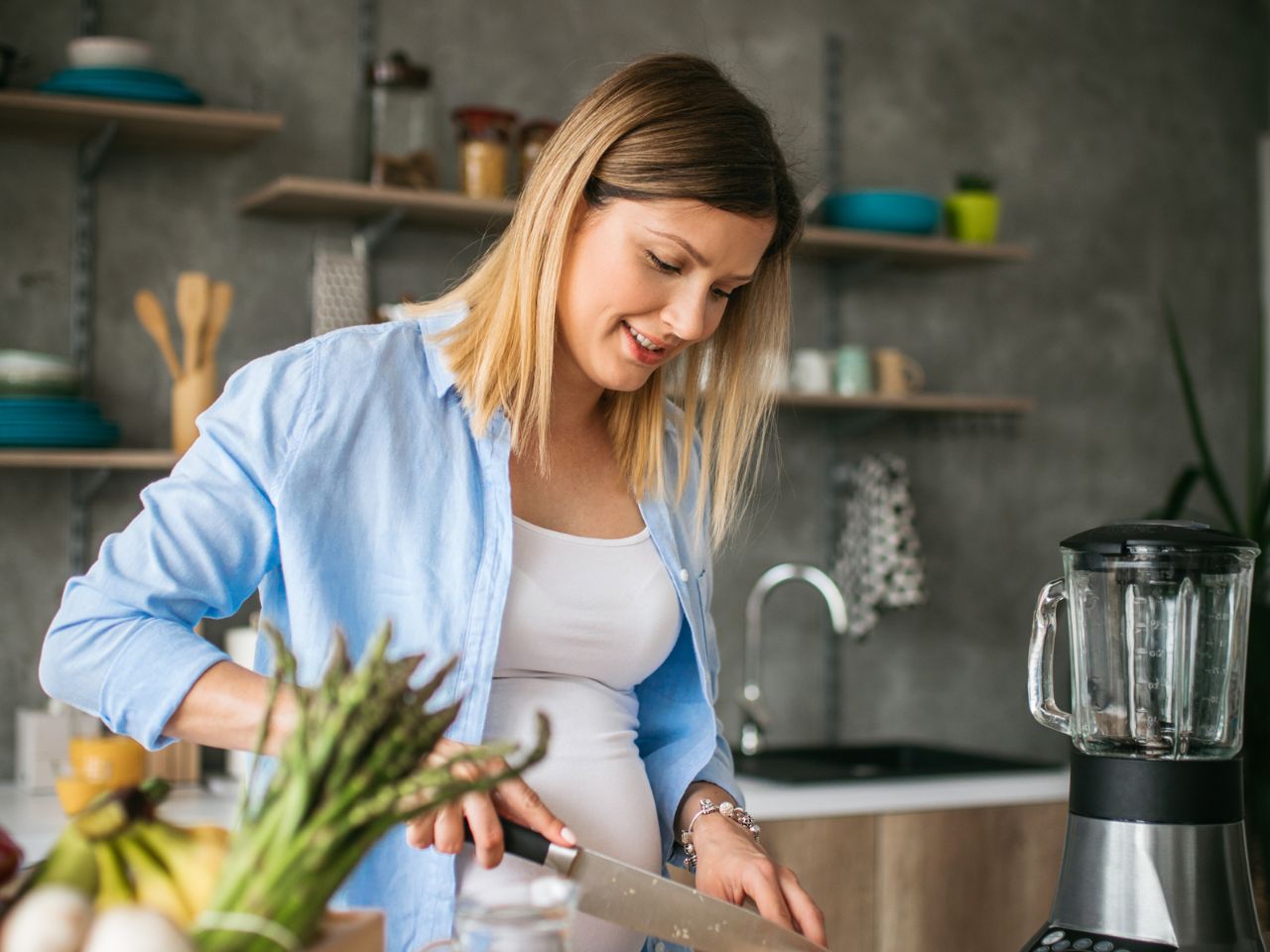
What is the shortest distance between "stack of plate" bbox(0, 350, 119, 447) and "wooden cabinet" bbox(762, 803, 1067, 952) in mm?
1434

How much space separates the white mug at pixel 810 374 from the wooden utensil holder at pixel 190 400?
1.29 meters

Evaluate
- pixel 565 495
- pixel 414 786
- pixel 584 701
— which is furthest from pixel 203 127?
pixel 414 786

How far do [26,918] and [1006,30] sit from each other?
3.70m

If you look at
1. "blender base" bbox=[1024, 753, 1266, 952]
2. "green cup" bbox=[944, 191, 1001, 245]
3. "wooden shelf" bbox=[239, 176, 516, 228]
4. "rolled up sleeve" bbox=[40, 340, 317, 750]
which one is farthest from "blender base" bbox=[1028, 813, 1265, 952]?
"green cup" bbox=[944, 191, 1001, 245]

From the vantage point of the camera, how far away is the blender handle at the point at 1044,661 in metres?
1.32

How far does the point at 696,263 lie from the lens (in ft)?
4.46

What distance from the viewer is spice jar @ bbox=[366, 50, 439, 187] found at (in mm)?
2910

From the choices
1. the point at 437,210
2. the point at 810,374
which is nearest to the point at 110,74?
the point at 437,210

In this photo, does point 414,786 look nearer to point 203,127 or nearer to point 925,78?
point 203,127

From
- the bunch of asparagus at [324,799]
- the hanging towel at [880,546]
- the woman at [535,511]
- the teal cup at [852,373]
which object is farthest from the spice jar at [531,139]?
the bunch of asparagus at [324,799]

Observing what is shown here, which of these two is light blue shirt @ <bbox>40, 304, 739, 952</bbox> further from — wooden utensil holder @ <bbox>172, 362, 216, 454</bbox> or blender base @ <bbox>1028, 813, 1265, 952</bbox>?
wooden utensil holder @ <bbox>172, 362, 216, 454</bbox>

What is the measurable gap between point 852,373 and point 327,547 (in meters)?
2.24

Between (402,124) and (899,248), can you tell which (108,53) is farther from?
(899,248)

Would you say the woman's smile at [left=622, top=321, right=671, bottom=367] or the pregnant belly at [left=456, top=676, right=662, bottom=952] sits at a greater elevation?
the woman's smile at [left=622, top=321, right=671, bottom=367]
